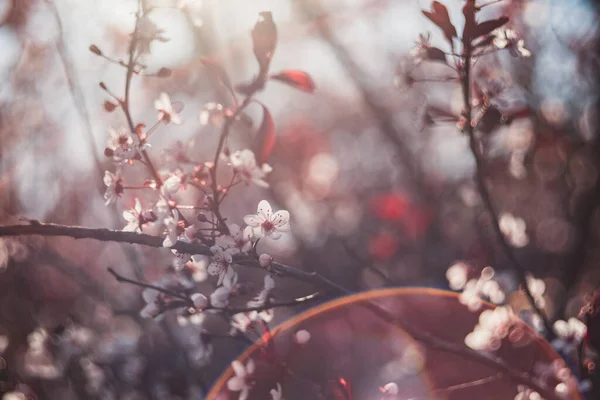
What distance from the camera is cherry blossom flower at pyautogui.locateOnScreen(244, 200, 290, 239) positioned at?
4.09 ft

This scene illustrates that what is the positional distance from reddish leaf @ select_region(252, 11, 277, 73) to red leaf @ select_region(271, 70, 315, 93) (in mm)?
128

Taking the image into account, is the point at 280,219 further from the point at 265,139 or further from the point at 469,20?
the point at 469,20

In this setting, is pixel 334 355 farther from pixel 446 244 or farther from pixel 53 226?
pixel 53 226

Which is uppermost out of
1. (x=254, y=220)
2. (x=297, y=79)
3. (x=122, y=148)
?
(x=297, y=79)

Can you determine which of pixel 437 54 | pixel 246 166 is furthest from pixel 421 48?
pixel 246 166

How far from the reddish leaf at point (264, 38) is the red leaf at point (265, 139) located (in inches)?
6.4

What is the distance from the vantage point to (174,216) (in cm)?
119

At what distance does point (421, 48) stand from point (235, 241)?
0.87 meters

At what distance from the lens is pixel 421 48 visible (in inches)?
58.3

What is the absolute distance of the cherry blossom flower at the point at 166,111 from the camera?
4.71 ft

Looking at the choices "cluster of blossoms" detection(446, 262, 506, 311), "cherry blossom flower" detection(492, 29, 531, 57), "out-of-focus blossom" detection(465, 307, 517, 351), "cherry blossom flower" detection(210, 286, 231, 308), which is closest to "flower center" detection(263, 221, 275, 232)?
"cherry blossom flower" detection(210, 286, 231, 308)

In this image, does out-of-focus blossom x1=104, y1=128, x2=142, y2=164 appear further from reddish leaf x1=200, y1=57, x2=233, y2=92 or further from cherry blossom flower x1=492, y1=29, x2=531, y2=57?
cherry blossom flower x1=492, y1=29, x2=531, y2=57

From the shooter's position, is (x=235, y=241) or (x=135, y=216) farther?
(x=135, y=216)

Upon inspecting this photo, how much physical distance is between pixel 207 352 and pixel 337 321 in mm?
2577
